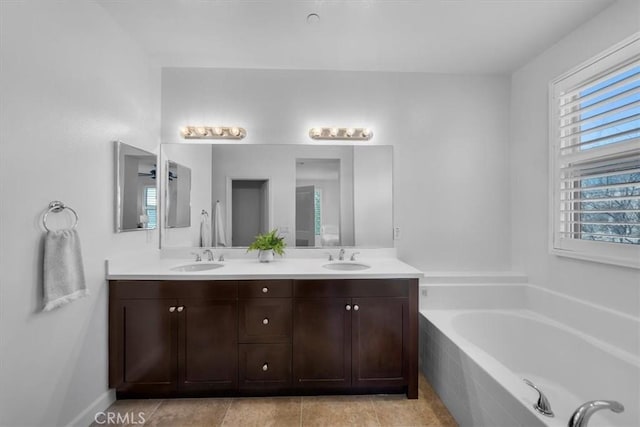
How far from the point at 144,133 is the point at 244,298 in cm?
158

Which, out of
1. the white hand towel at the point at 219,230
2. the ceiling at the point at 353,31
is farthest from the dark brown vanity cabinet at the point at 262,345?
the ceiling at the point at 353,31

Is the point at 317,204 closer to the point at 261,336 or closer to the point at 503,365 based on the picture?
the point at 261,336

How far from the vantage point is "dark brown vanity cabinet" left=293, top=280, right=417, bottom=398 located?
80.0 inches

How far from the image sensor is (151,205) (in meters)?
2.44

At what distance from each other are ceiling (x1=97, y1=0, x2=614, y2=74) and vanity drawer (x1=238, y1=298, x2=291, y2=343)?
1.92m

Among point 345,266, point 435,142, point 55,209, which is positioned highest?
point 435,142

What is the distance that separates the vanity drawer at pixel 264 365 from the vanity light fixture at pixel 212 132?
5.70 feet

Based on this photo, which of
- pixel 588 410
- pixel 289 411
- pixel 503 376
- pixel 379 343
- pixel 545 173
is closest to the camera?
pixel 588 410

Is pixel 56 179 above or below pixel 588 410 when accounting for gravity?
above

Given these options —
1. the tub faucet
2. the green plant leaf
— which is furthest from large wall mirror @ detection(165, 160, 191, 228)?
the tub faucet

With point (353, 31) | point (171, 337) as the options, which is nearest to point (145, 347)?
point (171, 337)

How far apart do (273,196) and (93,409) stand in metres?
1.88

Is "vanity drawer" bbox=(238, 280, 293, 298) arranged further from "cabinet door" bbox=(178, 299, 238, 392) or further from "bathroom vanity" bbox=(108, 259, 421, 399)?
"cabinet door" bbox=(178, 299, 238, 392)

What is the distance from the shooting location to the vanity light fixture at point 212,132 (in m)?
2.61
